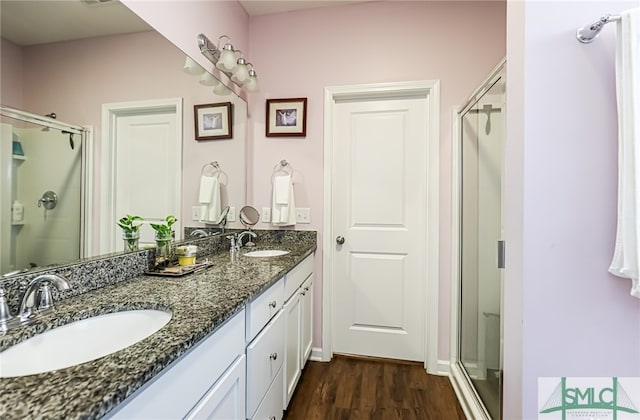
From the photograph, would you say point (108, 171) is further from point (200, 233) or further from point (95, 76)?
point (200, 233)

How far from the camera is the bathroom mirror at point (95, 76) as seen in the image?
851 millimetres

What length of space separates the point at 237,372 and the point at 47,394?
1.91ft

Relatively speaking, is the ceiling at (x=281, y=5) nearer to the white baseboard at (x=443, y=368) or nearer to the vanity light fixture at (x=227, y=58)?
the vanity light fixture at (x=227, y=58)

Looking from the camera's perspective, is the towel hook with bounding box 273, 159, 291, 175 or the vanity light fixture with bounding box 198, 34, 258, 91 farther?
the towel hook with bounding box 273, 159, 291, 175

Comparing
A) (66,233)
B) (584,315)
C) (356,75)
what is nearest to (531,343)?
(584,315)

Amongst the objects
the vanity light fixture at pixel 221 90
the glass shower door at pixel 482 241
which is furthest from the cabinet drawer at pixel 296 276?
the vanity light fixture at pixel 221 90

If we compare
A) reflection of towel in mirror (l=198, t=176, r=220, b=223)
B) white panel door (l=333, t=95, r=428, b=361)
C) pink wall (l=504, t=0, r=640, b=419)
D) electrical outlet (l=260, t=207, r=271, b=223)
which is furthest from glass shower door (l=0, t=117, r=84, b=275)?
white panel door (l=333, t=95, r=428, b=361)

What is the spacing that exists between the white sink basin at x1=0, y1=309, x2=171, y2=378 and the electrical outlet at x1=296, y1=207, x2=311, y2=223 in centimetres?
141

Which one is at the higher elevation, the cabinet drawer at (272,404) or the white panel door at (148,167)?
the white panel door at (148,167)

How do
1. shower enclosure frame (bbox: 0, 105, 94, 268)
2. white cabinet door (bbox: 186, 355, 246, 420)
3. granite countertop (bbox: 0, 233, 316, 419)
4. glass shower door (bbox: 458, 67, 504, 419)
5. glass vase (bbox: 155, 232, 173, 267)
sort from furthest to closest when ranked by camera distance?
glass shower door (bbox: 458, 67, 504, 419), glass vase (bbox: 155, 232, 173, 267), shower enclosure frame (bbox: 0, 105, 94, 268), white cabinet door (bbox: 186, 355, 246, 420), granite countertop (bbox: 0, 233, 316, 419)

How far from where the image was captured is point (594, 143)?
867 millimetres

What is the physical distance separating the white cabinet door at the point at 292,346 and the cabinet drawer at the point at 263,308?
152 mm

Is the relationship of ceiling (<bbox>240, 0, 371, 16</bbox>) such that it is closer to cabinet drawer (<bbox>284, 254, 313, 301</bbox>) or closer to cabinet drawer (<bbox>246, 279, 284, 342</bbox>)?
cabinet drawer (<bbox>284, 254, 313, 301</bbox>)

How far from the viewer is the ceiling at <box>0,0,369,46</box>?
2.72 feet
